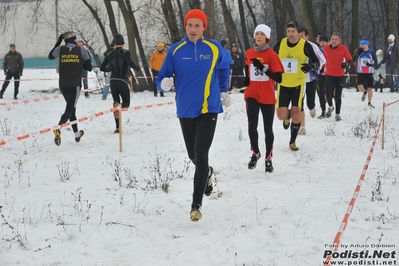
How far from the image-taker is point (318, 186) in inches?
271

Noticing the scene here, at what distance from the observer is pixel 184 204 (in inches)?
245

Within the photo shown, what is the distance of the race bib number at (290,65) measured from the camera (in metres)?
8.87

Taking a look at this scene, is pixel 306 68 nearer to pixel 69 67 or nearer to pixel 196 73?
pixel 196 73

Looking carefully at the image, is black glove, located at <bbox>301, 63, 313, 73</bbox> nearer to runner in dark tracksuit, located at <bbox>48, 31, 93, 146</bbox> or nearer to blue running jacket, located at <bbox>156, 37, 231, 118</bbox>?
blue running jacket, located at <bbox>156, 37, 231, 118</bbox>

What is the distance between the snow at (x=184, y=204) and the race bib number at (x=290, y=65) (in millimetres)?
1351

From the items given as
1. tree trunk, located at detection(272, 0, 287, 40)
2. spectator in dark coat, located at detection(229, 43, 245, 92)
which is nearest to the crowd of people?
spectator in dark coat, located at detection(229, 43, 245, 92)

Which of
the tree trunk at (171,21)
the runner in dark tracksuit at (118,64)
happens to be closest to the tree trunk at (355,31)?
the tree trunk at (171,21)

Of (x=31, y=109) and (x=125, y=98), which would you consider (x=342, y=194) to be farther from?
(x=31, y=109)

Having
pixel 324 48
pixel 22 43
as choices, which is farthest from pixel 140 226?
pixel 22 43

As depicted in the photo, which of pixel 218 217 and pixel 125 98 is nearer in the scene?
pixel 218 217

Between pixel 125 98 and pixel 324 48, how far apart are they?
5.14 meters

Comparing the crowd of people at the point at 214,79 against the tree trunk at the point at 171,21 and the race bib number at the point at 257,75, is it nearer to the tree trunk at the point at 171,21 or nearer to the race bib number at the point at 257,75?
the race bib number at the point at 257,75

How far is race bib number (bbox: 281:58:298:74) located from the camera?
29.1 feet

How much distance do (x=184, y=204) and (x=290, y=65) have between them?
12.1 ft
